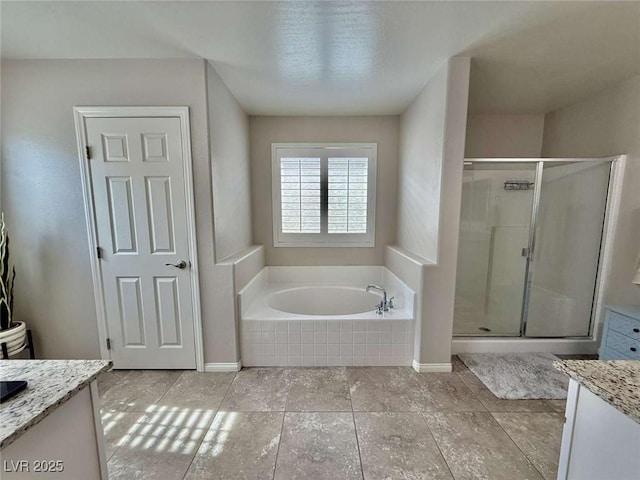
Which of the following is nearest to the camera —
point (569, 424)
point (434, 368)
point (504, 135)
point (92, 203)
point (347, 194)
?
point (569, 424)

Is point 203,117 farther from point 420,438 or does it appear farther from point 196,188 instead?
point 420,438

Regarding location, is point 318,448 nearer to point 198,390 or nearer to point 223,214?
point 198,390

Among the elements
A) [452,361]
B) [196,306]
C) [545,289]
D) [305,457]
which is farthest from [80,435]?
[545,289]

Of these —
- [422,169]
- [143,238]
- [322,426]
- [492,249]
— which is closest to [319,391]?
[322,426]

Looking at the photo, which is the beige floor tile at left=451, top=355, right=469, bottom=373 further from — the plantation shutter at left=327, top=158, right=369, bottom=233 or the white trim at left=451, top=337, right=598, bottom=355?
the plantation shutter at left=327, top=158, right=369, bottom=233

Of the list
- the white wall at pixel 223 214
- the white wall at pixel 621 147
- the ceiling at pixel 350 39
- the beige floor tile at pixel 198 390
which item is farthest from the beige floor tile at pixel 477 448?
the ceiling at pixel 350 39

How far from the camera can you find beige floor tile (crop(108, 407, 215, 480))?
1328 millimetres

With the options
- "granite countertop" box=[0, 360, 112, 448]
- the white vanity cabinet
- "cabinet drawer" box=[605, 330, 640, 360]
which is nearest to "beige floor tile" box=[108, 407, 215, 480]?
"granite countertop" box=[0, 360, 112, 448]

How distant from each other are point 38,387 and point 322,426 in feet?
4.64

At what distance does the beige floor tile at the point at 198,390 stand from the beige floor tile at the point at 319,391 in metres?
0.53

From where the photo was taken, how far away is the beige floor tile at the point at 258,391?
5.79ft

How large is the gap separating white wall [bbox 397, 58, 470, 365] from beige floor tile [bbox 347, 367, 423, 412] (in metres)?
0.25

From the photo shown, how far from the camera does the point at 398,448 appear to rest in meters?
1.45

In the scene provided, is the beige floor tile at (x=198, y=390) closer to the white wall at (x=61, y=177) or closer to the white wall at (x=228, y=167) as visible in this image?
the white wall at (x=61, y=177)
